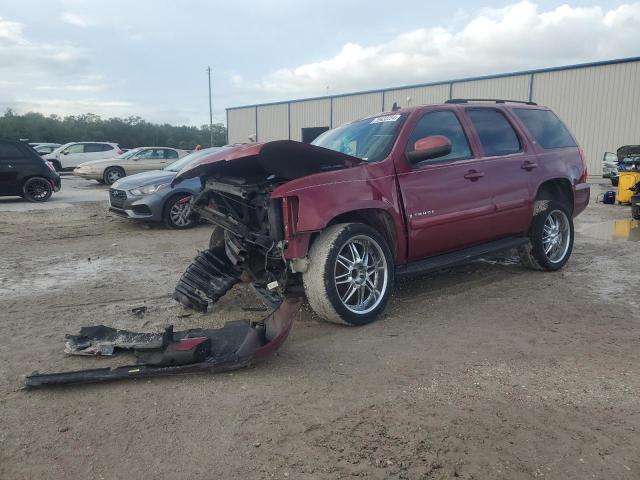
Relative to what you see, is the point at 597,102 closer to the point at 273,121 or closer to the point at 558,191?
the point at 558,191

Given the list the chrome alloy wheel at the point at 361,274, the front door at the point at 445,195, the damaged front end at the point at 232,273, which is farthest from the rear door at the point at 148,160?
the chrome alloy wheel at the point at 361,274

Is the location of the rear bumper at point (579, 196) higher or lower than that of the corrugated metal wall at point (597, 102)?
lower

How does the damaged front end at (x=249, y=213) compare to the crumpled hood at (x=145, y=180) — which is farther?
the crumpled hood at (x=145, y=180)

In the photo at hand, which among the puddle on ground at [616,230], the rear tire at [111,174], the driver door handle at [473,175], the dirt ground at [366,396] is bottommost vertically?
the dirt ground at [366,396]

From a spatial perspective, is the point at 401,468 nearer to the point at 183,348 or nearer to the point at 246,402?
the point at 246,402

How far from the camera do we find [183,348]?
3.34 metres

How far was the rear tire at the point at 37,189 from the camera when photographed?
44.9ft

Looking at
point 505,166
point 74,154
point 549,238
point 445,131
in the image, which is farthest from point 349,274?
point 74,154

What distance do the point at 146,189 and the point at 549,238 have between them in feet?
22.2

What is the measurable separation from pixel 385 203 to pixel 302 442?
227 cm

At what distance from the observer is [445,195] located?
4.75 meters

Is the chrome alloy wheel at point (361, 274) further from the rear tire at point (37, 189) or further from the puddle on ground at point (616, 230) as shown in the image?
the rear tire at point (37, 189)

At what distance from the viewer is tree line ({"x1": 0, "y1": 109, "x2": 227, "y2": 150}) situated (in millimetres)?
60438

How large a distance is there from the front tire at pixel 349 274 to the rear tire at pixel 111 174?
16.9 m
